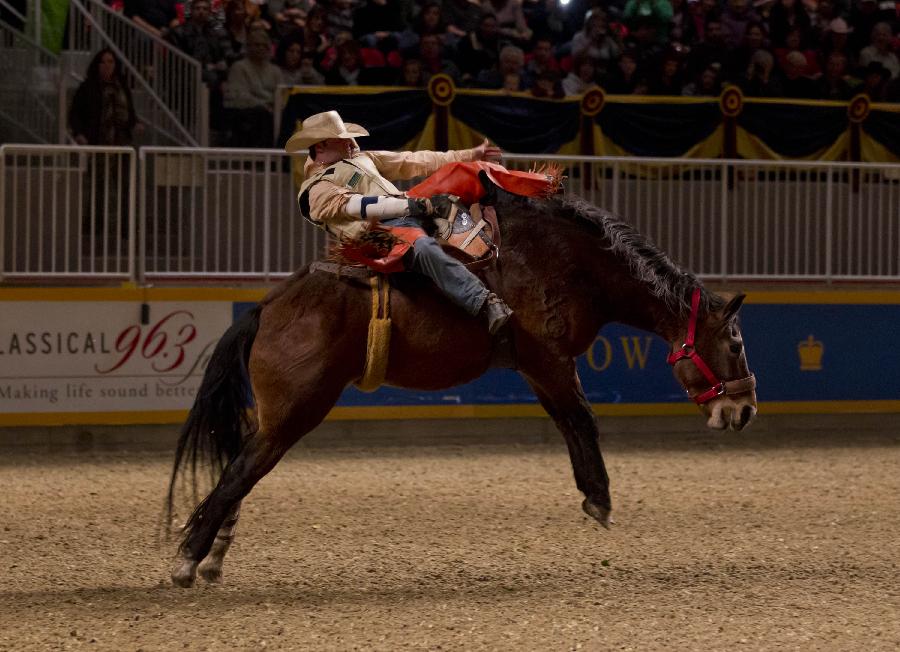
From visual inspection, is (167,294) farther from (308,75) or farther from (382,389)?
(308,75)

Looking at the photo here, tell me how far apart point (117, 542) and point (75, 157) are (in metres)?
4.04

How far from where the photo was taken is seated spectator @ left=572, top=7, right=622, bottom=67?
13688 millimetres

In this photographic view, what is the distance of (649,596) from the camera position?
5539 millimetres

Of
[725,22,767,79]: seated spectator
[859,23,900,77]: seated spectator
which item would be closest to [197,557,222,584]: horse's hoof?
[725,22,767,79]: seated spectator

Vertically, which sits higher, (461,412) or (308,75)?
(308,75)

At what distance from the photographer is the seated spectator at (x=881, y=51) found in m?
14.6

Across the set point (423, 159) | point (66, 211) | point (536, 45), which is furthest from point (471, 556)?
point (536, 45)

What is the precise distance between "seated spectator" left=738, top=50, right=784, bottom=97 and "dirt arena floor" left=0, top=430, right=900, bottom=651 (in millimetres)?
4951

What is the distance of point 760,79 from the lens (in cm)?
1373

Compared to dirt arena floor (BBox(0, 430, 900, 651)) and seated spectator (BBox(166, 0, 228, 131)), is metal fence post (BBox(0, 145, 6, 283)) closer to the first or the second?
dirt arena floor (BBox(0, 430, 900, 651))

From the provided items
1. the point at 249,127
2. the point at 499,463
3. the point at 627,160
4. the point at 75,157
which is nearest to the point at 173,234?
the point at 75,157

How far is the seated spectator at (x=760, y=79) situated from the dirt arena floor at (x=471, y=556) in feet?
16.2

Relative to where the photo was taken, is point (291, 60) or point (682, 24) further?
point (682, 24)

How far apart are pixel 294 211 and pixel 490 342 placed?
14.7 ft
